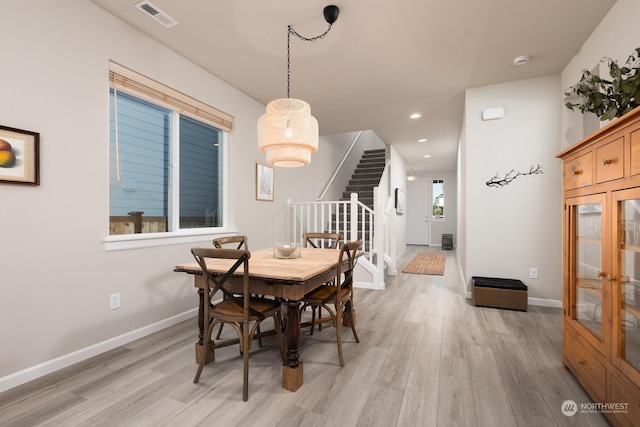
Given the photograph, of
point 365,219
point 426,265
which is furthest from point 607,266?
point 426,265

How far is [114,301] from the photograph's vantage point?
2391 millimetres

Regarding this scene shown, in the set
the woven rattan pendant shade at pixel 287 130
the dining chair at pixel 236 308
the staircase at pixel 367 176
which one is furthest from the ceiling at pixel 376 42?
the staircase at pixel 367 176

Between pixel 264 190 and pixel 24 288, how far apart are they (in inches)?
109

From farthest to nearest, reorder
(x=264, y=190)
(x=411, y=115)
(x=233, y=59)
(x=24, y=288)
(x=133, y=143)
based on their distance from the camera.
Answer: (x=411, y=115) → (x=264, y=190) → (x=233, y=59) → (x=133, y=143) → (x=24, y=288)

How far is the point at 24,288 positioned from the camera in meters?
1.89

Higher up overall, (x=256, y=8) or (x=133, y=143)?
(x=256, y=8)

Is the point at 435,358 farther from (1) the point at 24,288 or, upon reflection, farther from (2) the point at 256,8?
(2) the point at 256,8

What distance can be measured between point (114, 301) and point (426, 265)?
5586mm

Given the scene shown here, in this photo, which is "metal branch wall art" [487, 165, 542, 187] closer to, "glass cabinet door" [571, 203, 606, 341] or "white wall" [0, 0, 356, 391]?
"glass cabinet door" [571, 203, 606, 341]

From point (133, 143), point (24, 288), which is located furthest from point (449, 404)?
point (133, 143)

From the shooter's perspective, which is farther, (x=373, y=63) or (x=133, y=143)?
(x=373, y=63)

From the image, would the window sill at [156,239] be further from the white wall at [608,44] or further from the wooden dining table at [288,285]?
the white wall at [608,44]

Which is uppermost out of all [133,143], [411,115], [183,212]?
[411,115]

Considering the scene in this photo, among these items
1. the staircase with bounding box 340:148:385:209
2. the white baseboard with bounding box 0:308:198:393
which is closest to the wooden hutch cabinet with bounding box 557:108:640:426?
the white baseboard with bounding box 0:308:198:393
